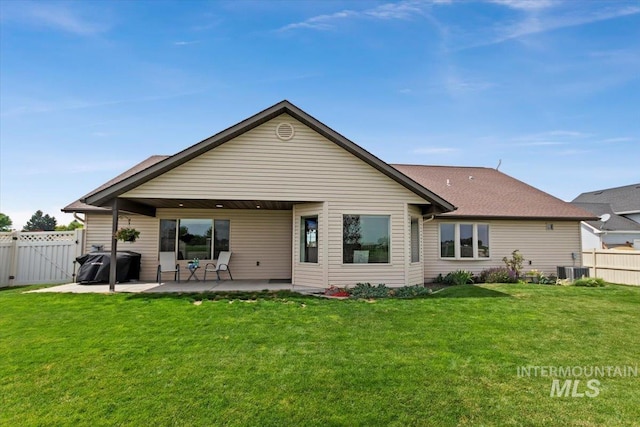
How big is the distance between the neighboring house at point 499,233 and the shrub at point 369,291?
3937mm

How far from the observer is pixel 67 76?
32.9 feet

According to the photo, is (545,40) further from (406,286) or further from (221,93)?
(221,93)

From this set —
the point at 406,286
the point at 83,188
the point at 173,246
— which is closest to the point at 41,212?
the point at 83,188

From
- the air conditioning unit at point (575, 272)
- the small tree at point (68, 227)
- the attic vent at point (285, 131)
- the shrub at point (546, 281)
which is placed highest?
the attic vent at point (285, 131)

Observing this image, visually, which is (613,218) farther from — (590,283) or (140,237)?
(140,237)

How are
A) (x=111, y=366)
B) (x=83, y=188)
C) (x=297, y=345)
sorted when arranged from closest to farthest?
(x=111, y=366) < (x=297, y=345) < (x=83, y=188)

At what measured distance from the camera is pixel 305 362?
Result: 416 centimetres

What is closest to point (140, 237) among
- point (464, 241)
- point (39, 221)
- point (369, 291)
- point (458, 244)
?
point (369, 291)

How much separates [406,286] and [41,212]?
72.5 m

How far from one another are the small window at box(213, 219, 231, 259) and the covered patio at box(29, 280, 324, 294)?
128 centimetres

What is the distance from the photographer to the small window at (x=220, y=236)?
11352 mm

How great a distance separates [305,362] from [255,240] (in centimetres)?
766

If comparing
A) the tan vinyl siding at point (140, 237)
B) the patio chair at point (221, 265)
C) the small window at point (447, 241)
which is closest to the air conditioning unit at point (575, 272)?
the small window at point (447, 241)

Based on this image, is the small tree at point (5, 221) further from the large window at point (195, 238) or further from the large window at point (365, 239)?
the large window at point (365, 239)
